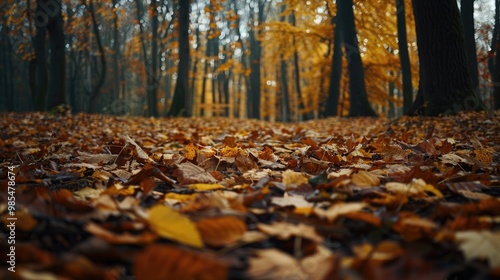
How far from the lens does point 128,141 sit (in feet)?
7.50

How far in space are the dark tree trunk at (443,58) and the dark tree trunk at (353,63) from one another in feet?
17.1

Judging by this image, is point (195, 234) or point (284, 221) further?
point (284, 221)

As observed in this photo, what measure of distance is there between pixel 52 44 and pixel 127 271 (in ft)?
33.3

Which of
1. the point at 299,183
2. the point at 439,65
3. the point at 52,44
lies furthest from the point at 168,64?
the point at 299,183

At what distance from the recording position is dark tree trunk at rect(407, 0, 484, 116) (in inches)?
189

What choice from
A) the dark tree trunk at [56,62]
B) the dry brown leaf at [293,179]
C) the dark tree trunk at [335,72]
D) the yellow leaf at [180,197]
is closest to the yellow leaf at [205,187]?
the yellow leaf at [180,197]

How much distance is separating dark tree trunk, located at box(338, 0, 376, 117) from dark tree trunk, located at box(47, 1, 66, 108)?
839cm

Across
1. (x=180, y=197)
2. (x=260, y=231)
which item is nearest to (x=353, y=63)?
(x=180, y=197)

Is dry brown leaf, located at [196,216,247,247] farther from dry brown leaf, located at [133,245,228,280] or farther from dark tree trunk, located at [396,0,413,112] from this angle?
dark tree trunk, located at [396,0,413,112]

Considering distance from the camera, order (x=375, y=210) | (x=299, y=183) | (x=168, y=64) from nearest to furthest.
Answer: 1. (x=375, y=210)
2. (x=299, y=183)
3. (x=168, y=64)

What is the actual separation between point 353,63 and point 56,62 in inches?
346

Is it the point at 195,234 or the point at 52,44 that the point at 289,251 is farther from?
the point at 52,44

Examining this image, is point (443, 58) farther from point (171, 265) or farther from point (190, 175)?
point (171, 265)

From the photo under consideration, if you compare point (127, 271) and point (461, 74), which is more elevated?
point (461, 74)
